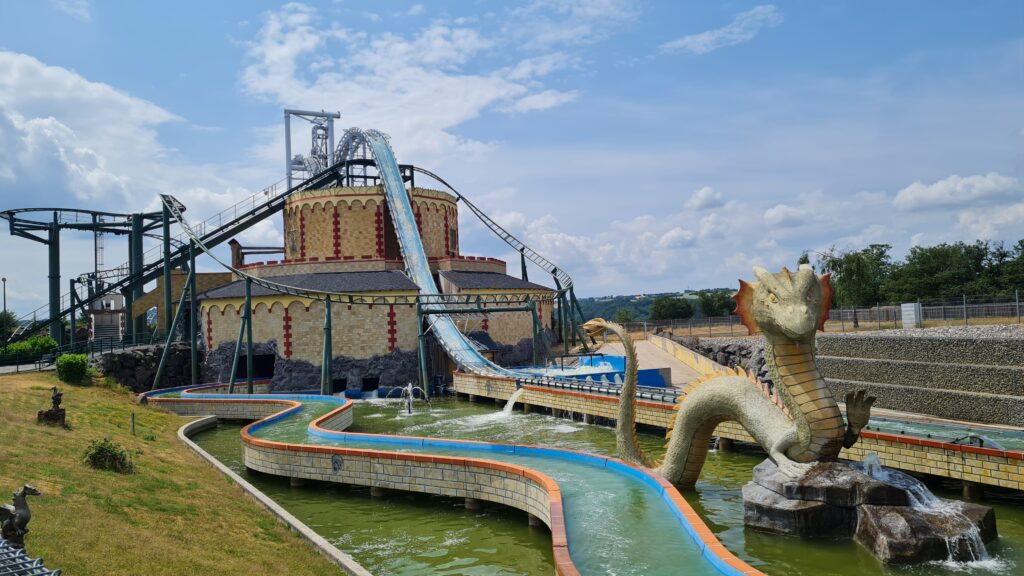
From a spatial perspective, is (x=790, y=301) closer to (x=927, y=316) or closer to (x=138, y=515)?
(x=138, y=515)

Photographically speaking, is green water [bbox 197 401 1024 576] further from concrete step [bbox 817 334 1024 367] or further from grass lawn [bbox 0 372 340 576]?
concrete step [bbox 817 334 1024 367]

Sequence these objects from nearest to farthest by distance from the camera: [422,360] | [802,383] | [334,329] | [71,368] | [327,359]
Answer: [802,383] → [71,368] → [422,360] → [327,359] → [334,329]

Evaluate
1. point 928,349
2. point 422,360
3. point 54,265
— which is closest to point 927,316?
point 928,349

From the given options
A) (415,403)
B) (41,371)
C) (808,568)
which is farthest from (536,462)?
(41,371)

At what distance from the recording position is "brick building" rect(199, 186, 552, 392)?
1448 inches

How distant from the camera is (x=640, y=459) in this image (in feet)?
45.2

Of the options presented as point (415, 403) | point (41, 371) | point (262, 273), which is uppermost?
point (262, 273)

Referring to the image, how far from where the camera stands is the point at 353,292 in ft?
121

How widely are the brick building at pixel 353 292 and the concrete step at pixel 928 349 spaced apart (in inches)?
746

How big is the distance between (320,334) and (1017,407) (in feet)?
95.7

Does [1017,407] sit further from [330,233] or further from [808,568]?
[330,233]

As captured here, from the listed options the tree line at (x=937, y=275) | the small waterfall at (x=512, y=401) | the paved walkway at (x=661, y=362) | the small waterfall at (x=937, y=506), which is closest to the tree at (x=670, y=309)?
the tree line at (x=937, y=275)

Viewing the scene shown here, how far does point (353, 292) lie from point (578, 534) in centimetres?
2845

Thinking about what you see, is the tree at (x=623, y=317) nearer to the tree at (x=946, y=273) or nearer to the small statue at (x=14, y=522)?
the tree at (x=946, y=273)
